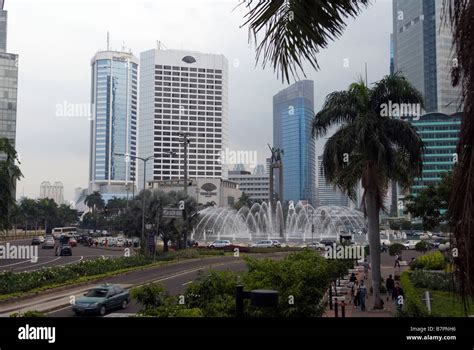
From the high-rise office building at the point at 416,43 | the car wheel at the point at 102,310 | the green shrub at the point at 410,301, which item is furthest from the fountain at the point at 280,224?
the car wheel at the point at 102,310

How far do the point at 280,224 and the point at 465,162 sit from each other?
35.9 meters

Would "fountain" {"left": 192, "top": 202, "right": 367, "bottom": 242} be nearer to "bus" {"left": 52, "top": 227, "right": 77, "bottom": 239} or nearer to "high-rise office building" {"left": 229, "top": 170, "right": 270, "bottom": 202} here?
"bus" {"left": 52, "top": 227, "right": 77, "bottom": 239}

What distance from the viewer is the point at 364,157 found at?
15008mm

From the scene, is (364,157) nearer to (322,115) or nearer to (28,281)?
(322,115)

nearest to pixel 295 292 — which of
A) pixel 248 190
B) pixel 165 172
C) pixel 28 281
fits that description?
pixel 28 281

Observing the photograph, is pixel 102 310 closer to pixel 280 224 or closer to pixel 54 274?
pixel 54 274

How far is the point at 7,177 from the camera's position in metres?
17.6

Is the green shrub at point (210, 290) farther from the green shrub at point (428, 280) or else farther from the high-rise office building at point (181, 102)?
the green shrub at point (428, 280)

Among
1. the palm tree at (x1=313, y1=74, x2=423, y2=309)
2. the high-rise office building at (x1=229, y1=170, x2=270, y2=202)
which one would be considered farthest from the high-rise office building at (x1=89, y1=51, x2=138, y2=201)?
the high-rise office building at (x1=229, y1=170, x2=270, y2=202)

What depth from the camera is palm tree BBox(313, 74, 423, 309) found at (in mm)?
15047

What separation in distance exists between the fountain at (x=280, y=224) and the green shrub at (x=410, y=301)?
1111cm

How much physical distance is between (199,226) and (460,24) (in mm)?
32156

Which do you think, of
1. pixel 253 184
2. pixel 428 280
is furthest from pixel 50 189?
pixel 253 184

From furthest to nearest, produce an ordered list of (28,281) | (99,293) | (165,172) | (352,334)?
1. (165,172)
2. (28,281)
3. (99,293)
4. (352,334)
